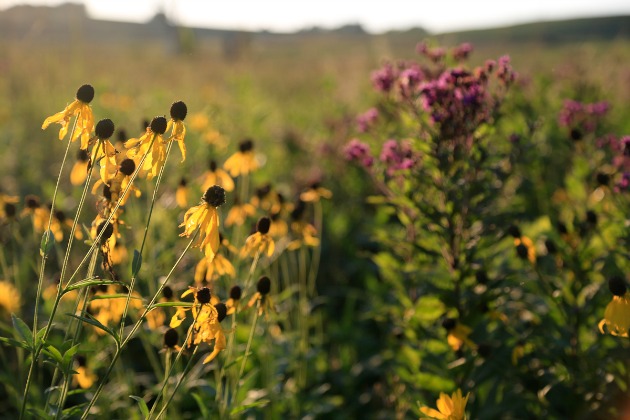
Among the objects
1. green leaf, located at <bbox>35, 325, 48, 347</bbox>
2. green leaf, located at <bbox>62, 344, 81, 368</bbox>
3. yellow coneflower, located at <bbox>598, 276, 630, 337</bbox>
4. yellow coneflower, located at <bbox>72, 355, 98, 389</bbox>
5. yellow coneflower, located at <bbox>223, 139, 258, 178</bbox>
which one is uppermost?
yellow coneflower, located at <bbox>223, 139, 258, 178</bbox>

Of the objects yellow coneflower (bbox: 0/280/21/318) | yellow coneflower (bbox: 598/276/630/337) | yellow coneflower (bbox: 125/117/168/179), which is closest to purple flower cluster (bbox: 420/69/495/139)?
yellow coneflower (bbox: 598/276/630/337)

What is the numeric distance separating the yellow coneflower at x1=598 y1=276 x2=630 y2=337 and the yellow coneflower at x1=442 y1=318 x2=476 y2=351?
42 centimetres

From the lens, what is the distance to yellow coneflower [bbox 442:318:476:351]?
6.31ft

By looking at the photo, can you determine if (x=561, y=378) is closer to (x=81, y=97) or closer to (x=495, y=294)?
(x=495, y=294)

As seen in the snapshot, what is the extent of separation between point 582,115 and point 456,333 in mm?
2341

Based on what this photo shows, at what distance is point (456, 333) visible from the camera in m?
1.94

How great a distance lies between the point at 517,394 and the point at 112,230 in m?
1.40

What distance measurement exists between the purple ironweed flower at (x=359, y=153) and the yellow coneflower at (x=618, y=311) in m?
1.05

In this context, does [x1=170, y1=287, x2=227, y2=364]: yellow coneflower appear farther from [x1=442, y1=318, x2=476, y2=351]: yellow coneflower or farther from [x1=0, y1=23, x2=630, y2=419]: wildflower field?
[x1=442, y1=318, x2=476, y2=351]: yellow coneflower

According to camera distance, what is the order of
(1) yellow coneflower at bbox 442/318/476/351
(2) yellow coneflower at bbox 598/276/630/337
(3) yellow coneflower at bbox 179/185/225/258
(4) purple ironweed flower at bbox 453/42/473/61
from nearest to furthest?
(3) yellow coneflower at bbox 179/185/225/258 → (2) yellow coneflower at bbox 598/276/630/337 → (1) yellow coneflower at bbox 442/318/476/351 → (4) purple ironweed flower at bbox 453/42/473/61

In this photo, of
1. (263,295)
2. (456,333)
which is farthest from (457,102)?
(263,295)

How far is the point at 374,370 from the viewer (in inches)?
107

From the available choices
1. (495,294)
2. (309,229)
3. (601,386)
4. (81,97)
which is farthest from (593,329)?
(81,97)

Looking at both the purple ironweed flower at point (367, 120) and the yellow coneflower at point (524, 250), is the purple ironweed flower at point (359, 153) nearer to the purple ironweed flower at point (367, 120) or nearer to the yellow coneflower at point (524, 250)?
the purple ironweed flower at point (367, 120)
